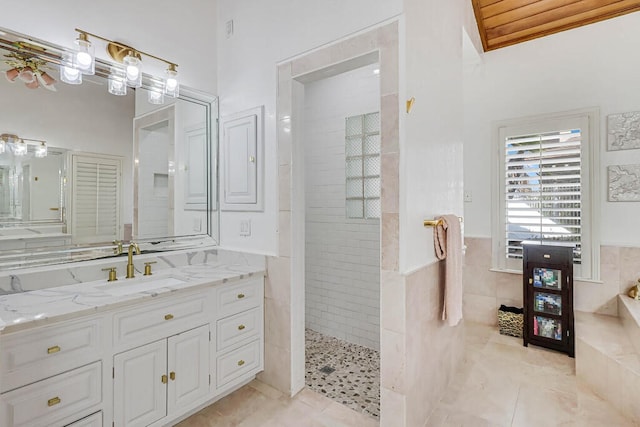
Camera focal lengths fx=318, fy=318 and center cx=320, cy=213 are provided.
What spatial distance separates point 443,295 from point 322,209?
61.2 inches

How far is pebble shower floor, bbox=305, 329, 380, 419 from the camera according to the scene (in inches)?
86.8

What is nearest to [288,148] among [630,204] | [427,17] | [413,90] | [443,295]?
[413,90]

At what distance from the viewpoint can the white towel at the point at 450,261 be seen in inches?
81.6

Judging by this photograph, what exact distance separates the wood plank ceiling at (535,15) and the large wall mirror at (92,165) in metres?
2.87

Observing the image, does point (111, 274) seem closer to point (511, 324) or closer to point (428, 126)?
point (428, 126)

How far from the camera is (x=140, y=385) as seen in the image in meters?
1.64

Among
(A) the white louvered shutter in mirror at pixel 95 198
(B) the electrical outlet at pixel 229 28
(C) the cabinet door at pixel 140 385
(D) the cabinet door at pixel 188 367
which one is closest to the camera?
(C) the cabinet door at pixel 140 385

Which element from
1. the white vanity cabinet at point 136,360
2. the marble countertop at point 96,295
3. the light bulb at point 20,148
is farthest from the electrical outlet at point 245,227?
the light bulb at point 20,148

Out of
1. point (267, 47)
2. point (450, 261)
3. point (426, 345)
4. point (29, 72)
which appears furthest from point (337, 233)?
point (29, 72)

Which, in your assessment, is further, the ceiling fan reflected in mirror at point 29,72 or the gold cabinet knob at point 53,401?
the ceiling fan reflected in mirror at point 29,72

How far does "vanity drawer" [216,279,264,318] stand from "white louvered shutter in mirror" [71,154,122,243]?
32.2 inches

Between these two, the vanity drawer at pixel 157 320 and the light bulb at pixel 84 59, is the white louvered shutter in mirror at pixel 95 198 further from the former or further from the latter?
the vanity drawer at pixel 157 320

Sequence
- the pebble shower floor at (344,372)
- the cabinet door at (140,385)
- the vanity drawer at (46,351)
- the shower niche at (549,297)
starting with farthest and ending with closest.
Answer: the shower niche at (549,297) → the pebble shower floor at (344,372) → the cabinet door at (140,385) → the vanity drawer at (46,351)

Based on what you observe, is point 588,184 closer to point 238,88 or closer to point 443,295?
point 443,295
